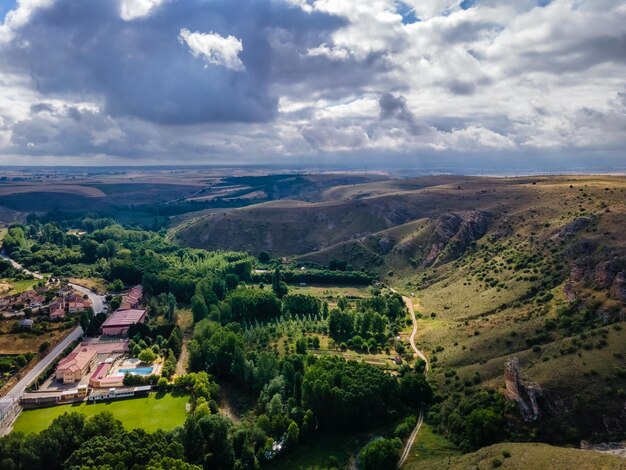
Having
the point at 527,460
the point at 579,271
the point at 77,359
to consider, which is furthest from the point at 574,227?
the point at 77,359

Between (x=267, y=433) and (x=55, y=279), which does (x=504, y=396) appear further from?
(x=55, y=279)

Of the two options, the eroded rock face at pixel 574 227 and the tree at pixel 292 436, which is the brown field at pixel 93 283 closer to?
the tree at pixel 292 436

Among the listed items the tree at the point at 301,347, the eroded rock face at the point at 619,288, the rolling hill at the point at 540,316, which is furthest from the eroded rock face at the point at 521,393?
the tree at the point at 301,347

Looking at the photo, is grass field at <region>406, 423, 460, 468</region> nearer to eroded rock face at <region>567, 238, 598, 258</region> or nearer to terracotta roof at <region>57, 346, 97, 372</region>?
terracotta roof at <region>57, 346, 97, 372</region>

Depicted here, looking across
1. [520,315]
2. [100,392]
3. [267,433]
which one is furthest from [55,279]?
[520,315]

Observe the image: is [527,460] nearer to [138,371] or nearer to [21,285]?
[138,371]

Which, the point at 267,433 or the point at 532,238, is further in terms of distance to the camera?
the point at 532,238
